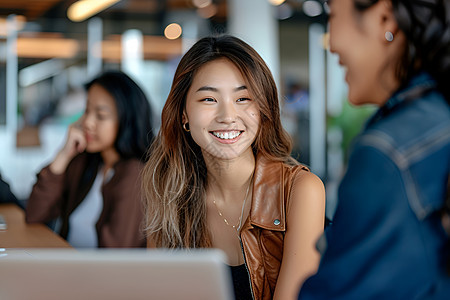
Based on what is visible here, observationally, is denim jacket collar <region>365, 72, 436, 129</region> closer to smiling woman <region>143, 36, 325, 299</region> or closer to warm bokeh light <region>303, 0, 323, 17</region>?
smiling woman <region>143, 36, 325, 299</region>

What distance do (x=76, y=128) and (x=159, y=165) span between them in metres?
1.67

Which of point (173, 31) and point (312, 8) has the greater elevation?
point (312, 8)

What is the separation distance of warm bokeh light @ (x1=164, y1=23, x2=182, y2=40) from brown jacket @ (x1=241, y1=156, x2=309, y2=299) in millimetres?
6795

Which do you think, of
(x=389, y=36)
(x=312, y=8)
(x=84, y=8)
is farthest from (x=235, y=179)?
(x=312, y=8)

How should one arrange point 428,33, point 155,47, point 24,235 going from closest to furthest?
point 428,33
point 24,235
point 155,47

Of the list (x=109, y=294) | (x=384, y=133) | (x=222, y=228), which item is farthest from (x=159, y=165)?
(x=384, y=133)

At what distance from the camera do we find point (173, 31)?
330 inches

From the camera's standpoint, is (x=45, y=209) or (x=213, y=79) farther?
(x=45, y=209)

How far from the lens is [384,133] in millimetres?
987

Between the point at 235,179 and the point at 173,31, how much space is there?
6671 millimetres

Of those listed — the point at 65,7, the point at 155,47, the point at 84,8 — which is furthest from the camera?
the point at 155,47

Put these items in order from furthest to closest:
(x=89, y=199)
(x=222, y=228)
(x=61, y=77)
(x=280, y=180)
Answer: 1. (x=61, y=77)
2. (x=89, y=199)
3. (x=222, y=228)
4. (x=280, y=180)

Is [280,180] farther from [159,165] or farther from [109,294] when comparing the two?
[109,294]

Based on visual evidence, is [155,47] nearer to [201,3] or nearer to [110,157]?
[201,3]
